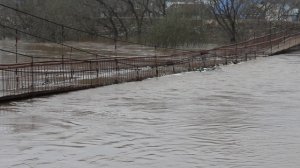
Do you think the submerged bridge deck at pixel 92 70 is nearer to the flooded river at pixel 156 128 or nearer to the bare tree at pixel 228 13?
the flooded river at pixel 156 128

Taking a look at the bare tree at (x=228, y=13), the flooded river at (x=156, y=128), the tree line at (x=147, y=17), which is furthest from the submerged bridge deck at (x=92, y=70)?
the tree line at (x=147, y=17)

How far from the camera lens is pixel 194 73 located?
28.6m

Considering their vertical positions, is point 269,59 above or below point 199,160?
above

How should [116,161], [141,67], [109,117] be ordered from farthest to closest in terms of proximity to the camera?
[141,67] < [109,117] < [116,161]

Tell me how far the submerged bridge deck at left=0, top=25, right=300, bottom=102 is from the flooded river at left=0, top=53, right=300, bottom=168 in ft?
3.52

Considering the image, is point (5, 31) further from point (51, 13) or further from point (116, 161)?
point (116, 161)

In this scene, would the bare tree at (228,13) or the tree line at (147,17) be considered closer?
the bare tree at (228,13)

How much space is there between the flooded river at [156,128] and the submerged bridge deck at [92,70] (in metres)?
1.07

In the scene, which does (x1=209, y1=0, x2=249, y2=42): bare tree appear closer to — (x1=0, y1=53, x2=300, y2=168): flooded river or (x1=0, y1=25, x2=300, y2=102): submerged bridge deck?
(x1=0, y1=25, x2=300, y2=102): submerged bridge deck

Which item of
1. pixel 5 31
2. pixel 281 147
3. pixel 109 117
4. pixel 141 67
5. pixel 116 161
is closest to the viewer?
pixel 116 161

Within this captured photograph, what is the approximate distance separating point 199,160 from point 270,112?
6.44 m

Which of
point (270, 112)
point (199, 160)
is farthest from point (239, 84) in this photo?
point (199, 160)

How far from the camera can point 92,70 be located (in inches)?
989

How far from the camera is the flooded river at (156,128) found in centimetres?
1044
